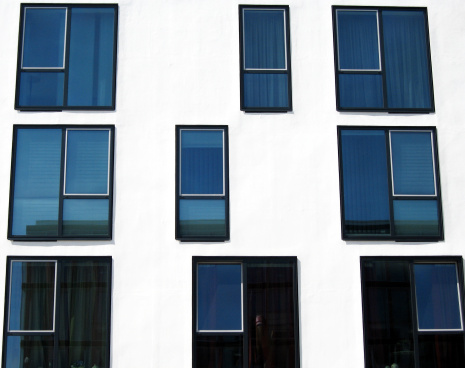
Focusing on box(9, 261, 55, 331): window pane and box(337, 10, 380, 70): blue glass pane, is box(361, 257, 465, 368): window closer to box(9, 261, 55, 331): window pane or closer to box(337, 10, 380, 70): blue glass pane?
box(337, 10, 380, 70): blue glass pane

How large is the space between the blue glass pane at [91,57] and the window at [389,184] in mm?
5044

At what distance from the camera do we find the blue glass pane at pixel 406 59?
16.5 meters

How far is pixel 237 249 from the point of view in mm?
15461

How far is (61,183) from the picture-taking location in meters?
15.7

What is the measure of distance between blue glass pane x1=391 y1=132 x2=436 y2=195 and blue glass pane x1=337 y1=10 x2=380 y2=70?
Result: 170cm

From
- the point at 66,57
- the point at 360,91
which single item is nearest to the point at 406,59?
the point at 360,91

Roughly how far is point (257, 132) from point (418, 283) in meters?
4.45

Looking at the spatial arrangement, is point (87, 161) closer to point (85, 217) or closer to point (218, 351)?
point (85, 217)

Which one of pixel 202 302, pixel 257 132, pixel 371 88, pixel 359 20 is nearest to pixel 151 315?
pixel 202 302

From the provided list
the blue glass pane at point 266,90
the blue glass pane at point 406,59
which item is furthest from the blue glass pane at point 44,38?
the blue glass pane at point 406,59

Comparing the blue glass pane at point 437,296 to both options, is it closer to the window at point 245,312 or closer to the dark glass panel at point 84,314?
the window at point 245,312

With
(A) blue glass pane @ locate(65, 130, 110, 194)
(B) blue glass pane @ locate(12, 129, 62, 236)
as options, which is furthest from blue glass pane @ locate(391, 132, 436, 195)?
(B) blue glass pane @ locate(12, 129, 62, 236)

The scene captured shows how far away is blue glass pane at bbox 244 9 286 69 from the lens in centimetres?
1655

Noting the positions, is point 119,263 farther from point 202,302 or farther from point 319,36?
point 319,36
